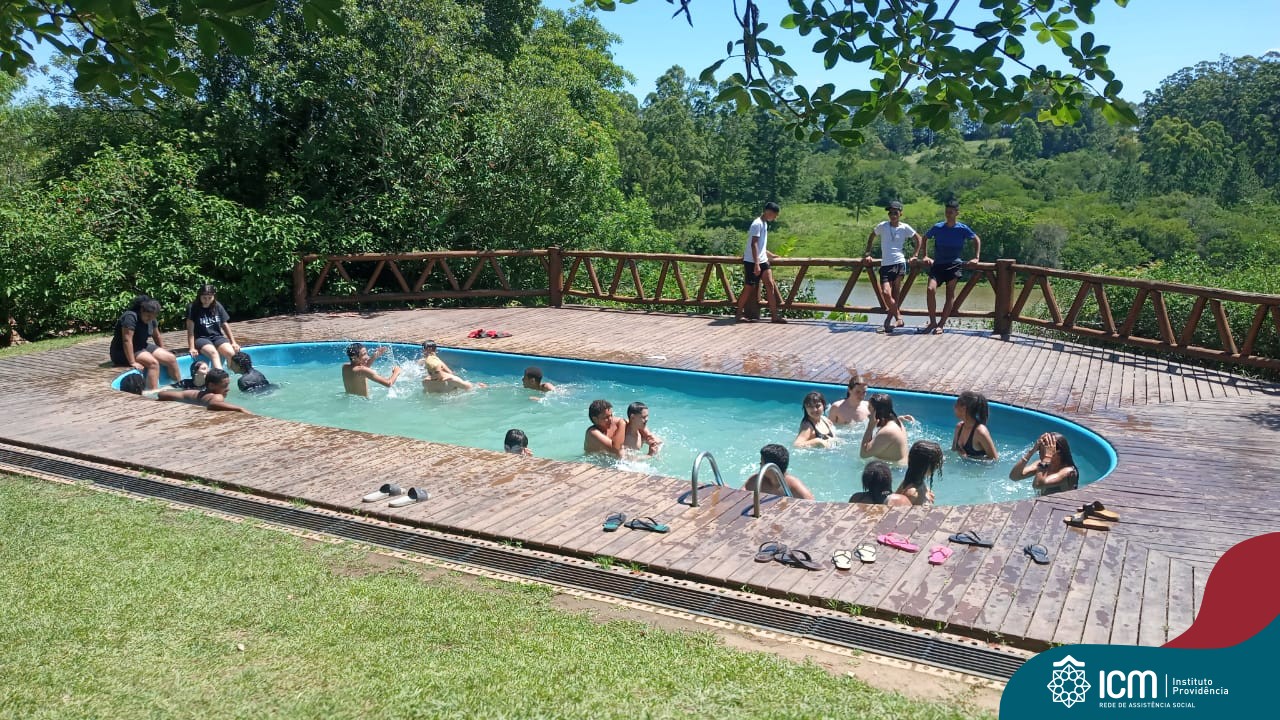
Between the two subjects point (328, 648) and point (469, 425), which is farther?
point (469, 425)

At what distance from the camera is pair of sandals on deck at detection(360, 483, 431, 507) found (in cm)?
678

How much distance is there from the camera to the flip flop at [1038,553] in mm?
5566

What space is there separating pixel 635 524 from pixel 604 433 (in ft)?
10.1

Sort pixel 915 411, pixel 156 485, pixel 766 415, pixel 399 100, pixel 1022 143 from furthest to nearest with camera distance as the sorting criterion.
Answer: pixel 1022 143 < pixel 399 100 < pixel 766 415 < pixel 915 411 < pixel 156 485

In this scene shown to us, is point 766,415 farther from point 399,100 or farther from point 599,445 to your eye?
point 399,100

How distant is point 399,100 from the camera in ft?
57.1

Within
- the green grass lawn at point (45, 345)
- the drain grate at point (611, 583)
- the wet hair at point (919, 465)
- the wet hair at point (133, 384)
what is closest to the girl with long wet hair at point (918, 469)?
the wet hair at point (919, 465)

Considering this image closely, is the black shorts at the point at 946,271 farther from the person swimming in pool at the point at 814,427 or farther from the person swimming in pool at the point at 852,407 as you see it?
Result: the person swimming in pool at the point at 814,427

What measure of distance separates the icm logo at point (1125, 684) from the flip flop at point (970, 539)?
1.75 meters

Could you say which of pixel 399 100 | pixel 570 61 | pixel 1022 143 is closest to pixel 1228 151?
pixel 1022 143

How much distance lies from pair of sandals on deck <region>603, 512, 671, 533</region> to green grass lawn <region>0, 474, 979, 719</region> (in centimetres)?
87

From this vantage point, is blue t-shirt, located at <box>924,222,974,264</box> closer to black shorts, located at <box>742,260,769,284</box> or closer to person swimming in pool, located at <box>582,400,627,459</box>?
black shorts, located at <box>742,260,769,284</box>

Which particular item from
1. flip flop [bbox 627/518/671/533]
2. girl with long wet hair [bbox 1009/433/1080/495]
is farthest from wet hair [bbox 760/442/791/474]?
girl with long wet hair [bbox 1009/433/1080/495]

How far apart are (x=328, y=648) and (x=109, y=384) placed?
317 inches
